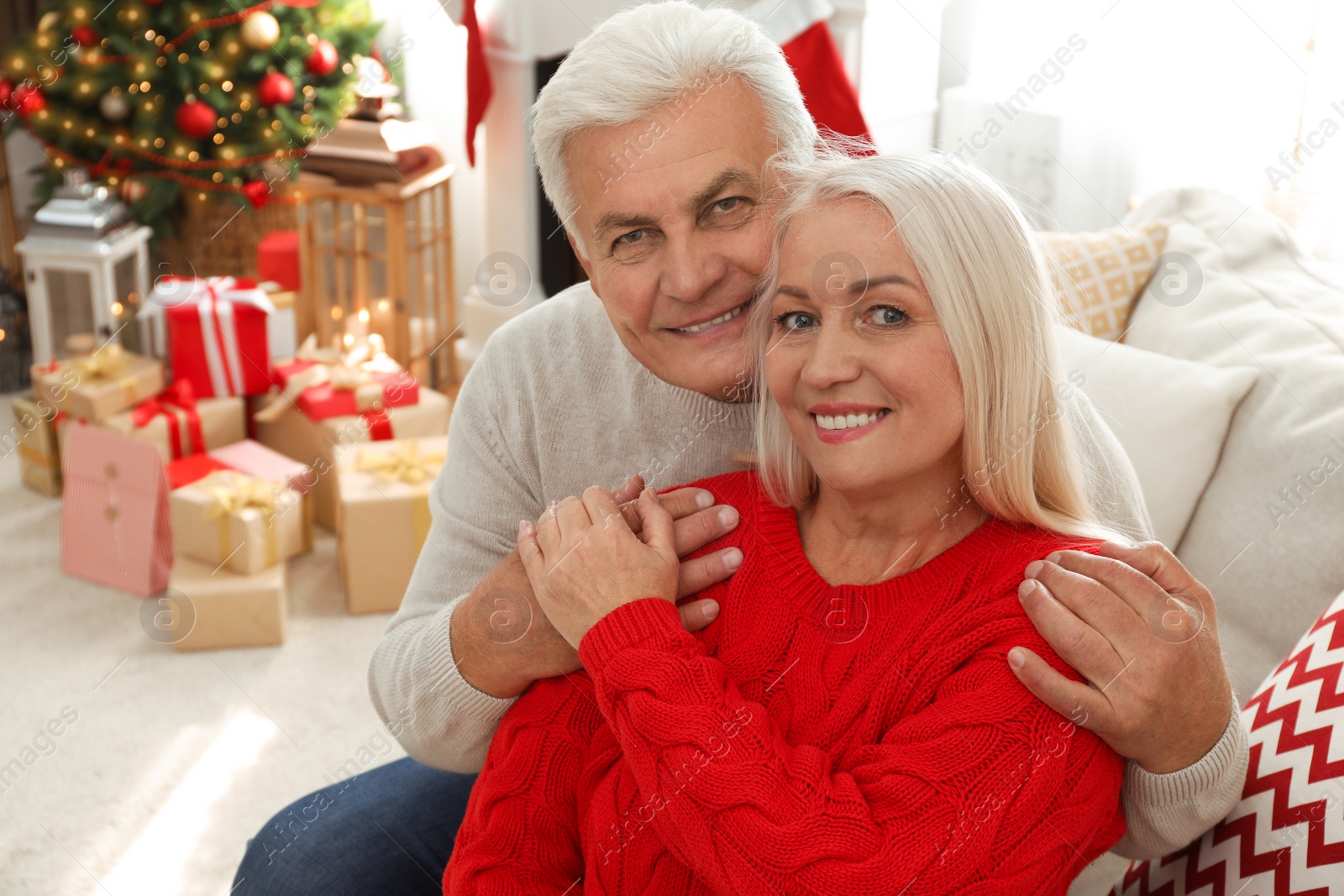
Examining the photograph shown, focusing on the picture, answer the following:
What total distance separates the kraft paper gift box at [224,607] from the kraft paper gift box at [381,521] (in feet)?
0.55

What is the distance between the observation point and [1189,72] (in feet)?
8.87

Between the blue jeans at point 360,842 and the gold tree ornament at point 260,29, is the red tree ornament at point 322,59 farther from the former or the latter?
the blue jeans at point 360,842

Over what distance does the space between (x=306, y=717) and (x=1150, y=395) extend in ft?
5.42

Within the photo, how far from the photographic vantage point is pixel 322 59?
331 cm

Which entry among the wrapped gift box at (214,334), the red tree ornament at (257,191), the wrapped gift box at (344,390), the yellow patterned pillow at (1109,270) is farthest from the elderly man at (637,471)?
the red tree ornament at (257,191)

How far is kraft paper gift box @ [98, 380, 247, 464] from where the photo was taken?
9.02ft

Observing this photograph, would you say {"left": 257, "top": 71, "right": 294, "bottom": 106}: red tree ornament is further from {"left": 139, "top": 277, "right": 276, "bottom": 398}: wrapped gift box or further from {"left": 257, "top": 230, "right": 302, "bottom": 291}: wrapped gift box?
{"left": 139, "top": 277, "right": 276, "bottom": 398}: wrapped gift box

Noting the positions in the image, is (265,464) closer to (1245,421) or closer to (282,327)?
(282,327)

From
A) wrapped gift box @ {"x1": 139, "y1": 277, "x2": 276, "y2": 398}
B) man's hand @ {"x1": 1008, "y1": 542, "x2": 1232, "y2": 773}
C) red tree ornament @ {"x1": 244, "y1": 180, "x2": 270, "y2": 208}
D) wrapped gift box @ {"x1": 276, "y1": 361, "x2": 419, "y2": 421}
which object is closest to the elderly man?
man's hand @ {"x1": 1008, "y1": 542, "x2": 1232, "y2": 773}

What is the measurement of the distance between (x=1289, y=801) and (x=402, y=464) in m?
1.98

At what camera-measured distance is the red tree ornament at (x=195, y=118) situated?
3.21 m

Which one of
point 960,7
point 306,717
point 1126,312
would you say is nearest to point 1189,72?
point 960,7

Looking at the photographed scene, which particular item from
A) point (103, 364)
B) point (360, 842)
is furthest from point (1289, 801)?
point (103, 364)

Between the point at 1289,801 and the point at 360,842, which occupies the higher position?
the point at 1289,801
